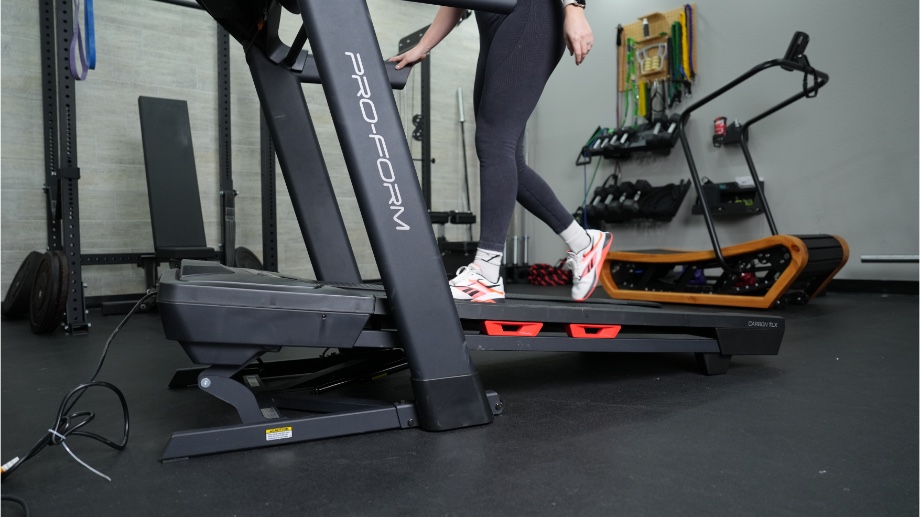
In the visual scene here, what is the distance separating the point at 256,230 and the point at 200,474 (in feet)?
11.5

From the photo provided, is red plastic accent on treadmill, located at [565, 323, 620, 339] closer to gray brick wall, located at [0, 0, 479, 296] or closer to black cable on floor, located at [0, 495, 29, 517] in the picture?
black cable on floor, located at [0, 495, 29, 517]

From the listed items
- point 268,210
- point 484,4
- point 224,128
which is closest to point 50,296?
point 268,210

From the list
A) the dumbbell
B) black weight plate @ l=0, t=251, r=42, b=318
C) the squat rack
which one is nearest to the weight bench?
the squat rack

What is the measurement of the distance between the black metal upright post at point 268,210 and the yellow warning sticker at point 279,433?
2.75 meters

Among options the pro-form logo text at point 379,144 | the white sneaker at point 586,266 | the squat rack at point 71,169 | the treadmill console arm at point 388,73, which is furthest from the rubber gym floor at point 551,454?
the squat rack at point 71,169

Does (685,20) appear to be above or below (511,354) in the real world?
above

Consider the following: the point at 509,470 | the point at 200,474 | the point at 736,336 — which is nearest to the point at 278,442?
the point at 200,474

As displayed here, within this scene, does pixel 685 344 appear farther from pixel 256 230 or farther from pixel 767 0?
pixel 767 0

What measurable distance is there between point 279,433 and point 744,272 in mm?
3076

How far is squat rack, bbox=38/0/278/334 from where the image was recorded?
262 centimetres

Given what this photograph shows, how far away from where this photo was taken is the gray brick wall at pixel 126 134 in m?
3.40

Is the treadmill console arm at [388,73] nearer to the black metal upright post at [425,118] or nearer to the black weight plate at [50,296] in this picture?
the black weight plate at [50,296]

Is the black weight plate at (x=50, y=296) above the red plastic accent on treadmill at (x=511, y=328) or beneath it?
beneath

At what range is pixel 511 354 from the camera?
7.06 ft
